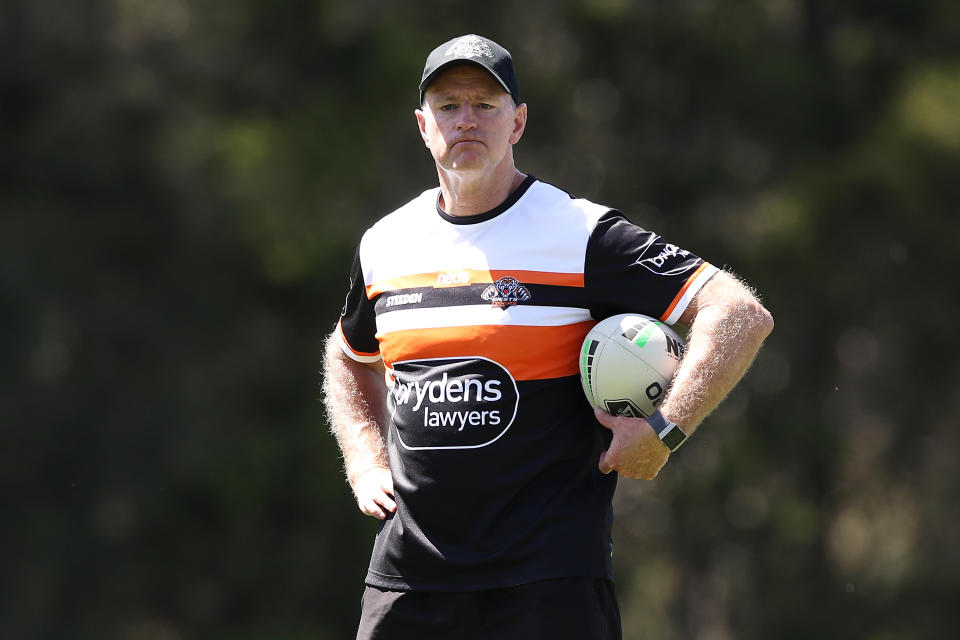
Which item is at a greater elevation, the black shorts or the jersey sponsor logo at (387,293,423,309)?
the jersey sponsor logo at (387,293,423,309)

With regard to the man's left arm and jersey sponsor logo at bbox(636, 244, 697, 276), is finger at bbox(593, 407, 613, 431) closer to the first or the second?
the man's left arm

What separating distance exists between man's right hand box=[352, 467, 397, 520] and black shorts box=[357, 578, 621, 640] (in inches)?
8.8

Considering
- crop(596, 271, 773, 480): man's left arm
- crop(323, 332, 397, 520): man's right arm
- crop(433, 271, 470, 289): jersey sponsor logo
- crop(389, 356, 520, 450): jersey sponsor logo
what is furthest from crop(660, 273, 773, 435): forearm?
crop(323, 332, 397, 520): man's right arm

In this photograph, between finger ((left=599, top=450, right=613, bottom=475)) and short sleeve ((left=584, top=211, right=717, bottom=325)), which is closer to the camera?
finger ((left=599, top=450, right=613, bottom=475))

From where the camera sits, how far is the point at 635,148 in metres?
12.8

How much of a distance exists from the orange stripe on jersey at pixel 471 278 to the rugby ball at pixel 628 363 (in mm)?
135

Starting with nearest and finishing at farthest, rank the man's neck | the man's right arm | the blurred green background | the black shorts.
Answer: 1. the black shorts
2. the man's neck
3. the man's right arm
4. the blurred green background

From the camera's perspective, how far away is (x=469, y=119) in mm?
3439

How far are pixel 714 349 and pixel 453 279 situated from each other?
0.65 metres

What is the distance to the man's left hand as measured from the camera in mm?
3217

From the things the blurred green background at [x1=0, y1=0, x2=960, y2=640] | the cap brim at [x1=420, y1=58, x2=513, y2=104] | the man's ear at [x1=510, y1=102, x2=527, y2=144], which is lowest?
the blurred green background at [x1=0, y1=0, x2=960, y2=640]

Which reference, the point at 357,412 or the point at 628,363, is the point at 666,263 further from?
the point at 357,412

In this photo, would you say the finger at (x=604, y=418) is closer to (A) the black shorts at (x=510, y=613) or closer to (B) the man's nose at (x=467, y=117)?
(A) the black shorts at (x=510, y=613)

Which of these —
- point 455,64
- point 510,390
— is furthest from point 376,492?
point 455,64
